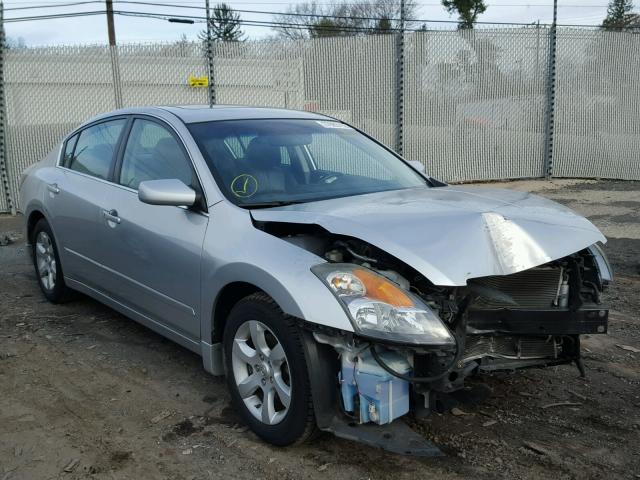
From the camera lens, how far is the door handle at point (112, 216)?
437 cm

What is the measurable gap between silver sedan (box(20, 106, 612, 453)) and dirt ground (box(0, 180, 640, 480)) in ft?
0.80

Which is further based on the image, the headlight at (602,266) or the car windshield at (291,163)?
the car windshield at (291,163)

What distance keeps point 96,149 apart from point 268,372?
268 cm

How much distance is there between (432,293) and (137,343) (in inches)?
101

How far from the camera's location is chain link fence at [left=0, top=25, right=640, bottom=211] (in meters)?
10.5

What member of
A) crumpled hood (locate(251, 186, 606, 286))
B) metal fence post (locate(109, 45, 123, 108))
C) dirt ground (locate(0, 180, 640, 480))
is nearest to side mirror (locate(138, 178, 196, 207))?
crumpled hood (locate(251, 186, 606, 286))

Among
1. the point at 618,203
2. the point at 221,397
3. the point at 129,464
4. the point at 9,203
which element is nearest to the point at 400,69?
the point at 618,203

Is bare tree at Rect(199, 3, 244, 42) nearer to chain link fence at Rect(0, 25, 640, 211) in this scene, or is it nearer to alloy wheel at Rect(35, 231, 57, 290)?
chain link fence at Rect(0, 25, 640, 211)

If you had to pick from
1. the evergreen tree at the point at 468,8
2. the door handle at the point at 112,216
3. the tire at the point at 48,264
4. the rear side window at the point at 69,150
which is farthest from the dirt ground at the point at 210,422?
the evergreen tree at the point at 468,8

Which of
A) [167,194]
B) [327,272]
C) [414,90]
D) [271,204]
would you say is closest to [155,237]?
[167,194]

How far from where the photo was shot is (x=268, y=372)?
10.7 ft

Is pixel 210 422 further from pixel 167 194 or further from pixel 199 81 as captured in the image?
pixel 199 81

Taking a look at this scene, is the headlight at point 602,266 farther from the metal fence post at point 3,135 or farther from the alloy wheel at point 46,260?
the metal fence post at point 3,135

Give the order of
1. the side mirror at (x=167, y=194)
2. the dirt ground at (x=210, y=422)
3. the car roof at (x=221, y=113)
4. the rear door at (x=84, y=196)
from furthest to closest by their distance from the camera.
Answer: the rear door at (x=84, y=196), the car roof at (x=221, y=113), the side mirror at (x=167, y=194), the dirt ground at (x=210, y=422)
